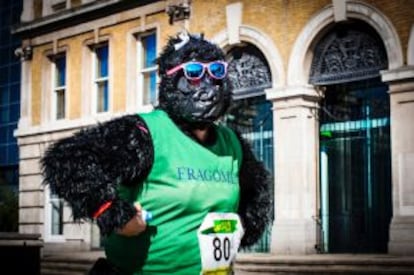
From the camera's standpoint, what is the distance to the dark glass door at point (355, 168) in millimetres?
14938

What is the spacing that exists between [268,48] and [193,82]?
44.8ft

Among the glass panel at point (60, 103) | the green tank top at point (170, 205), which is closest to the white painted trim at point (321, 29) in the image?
the glass panel at point (60, 103)

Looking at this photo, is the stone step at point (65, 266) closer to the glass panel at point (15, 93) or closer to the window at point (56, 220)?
the window at point (56, 220)

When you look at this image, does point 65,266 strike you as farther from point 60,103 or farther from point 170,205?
point 170,205

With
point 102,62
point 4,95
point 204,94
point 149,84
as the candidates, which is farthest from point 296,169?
point 4,95

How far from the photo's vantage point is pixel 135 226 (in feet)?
9.39

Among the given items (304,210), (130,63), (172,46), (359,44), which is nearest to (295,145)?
(304,210)

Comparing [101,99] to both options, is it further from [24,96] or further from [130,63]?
[24,96]

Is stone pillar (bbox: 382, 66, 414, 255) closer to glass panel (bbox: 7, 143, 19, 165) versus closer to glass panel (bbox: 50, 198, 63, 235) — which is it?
glass panel (bbox: 50, 198, 63, 235)

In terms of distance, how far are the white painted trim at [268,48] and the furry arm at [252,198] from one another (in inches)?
500

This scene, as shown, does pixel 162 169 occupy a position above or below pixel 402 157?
below

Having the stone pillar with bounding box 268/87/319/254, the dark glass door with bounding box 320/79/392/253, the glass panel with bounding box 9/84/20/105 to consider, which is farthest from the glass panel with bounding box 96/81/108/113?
the dark glass door with bounding box 320/79/392/253

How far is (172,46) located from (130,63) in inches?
665

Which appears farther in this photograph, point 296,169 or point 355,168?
point 296,169
